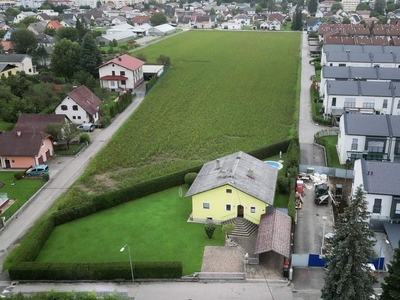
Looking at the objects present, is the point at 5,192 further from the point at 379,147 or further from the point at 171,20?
the point at 171,20

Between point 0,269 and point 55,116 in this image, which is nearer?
point 0,269

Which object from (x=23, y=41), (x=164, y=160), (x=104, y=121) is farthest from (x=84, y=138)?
(x=23, y=41)

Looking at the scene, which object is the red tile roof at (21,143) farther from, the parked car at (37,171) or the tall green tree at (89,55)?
the tall green tree at (89,55)

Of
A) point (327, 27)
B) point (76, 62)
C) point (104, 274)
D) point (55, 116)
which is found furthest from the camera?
point (327, 27)

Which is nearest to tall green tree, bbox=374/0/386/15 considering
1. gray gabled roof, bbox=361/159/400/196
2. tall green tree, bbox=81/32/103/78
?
tall green tree, bbox=81/32/103/78

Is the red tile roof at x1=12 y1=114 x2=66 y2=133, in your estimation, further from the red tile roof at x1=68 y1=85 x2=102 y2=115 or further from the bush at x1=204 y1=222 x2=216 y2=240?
the bush at x1=204 y1=222 x2=216 y2=240

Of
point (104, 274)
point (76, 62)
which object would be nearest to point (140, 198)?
point (104, 274)
